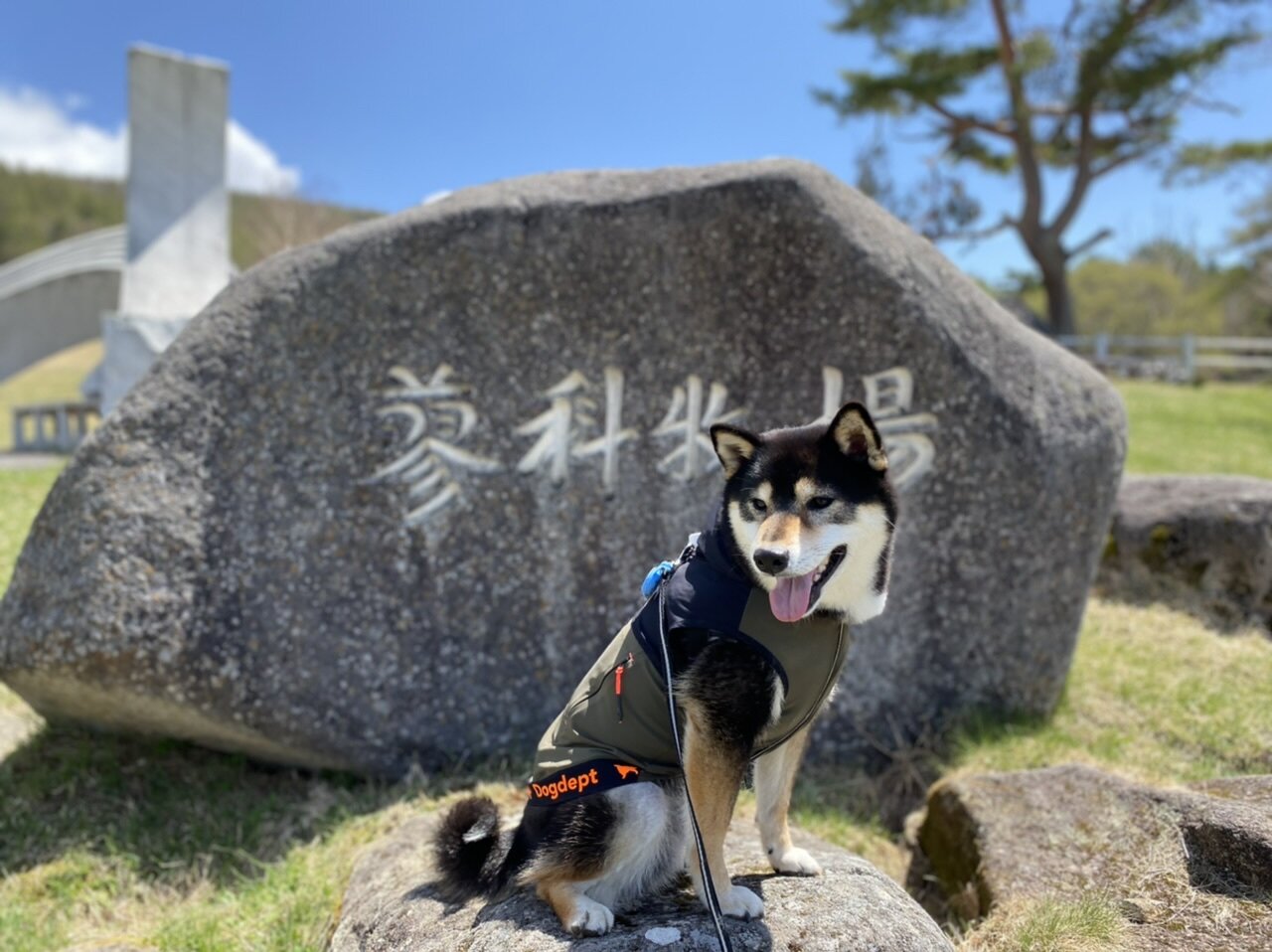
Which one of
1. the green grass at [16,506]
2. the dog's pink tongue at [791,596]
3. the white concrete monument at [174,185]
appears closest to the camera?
the dog's pink tongue at [791,596]

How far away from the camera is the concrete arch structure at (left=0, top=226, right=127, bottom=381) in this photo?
1430 cm

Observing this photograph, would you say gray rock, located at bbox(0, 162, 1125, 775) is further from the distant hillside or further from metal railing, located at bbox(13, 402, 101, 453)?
the distant hillside

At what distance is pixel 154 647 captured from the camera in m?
3.52

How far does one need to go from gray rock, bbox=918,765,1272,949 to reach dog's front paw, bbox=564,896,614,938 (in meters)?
1.41

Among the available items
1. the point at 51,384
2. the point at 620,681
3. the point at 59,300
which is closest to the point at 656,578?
the point at 620,681


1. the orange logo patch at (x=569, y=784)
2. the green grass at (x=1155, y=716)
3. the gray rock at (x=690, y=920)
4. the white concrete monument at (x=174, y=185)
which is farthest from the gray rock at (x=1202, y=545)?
the white concrete monument at (x=174, y=185)

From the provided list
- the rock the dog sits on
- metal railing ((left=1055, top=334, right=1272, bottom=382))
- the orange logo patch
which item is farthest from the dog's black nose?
metal railing ((left=1055, top=334, right=1272, bottom=382))

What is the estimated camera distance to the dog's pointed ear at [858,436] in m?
2.17

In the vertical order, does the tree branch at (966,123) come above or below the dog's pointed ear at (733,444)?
above

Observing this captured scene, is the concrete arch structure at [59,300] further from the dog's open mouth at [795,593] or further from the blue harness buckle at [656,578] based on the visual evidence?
the dog's open mouth at [795,593]

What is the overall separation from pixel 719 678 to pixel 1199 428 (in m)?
12.8

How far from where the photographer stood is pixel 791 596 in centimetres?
212

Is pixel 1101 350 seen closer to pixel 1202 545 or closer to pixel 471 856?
pixel 1202 545

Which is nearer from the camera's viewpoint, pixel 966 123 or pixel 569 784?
pixel 569 784
